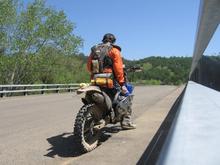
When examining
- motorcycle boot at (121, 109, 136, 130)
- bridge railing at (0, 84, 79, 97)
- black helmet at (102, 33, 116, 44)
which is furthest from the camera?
bridge railing at (0, 84, 79, 97)

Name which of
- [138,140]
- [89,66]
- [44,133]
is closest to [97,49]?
[89,66]

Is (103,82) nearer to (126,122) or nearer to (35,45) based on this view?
(126,122)

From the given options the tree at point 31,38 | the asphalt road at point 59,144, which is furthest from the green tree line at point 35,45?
the asphalt road at point 59,144

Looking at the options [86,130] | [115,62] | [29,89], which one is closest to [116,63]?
[115,62]

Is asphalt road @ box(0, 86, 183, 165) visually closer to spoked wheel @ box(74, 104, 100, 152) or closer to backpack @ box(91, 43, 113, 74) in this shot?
spoked wheel @ box(74, 104, 100, 152)

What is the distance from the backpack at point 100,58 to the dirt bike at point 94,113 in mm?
355

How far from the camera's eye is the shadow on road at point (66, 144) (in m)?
6.89

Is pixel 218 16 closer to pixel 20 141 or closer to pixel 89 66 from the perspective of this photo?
pixel 89 66

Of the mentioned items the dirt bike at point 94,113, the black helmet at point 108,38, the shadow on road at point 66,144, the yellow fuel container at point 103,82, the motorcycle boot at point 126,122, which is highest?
the black helmet at point 108,38

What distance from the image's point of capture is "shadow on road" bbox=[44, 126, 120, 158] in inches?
271

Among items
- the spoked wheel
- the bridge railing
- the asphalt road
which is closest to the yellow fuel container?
the spoked wheel

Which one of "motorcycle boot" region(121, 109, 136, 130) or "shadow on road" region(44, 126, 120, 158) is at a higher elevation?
"motorcycle boot" region(121, 109, 136, 130)

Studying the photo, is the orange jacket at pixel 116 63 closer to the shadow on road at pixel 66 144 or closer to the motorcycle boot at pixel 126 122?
the shadow on road at pixel 66 144

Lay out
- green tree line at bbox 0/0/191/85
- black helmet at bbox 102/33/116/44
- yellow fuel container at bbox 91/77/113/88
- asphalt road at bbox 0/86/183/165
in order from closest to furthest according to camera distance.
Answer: asphalt road at bbox 0/86/183/165 → yellow fuel container at bbox 91/77/113/88 → black helmet at bbox 102/33/116/44 → green tree line at bbox 0/0/191/85
